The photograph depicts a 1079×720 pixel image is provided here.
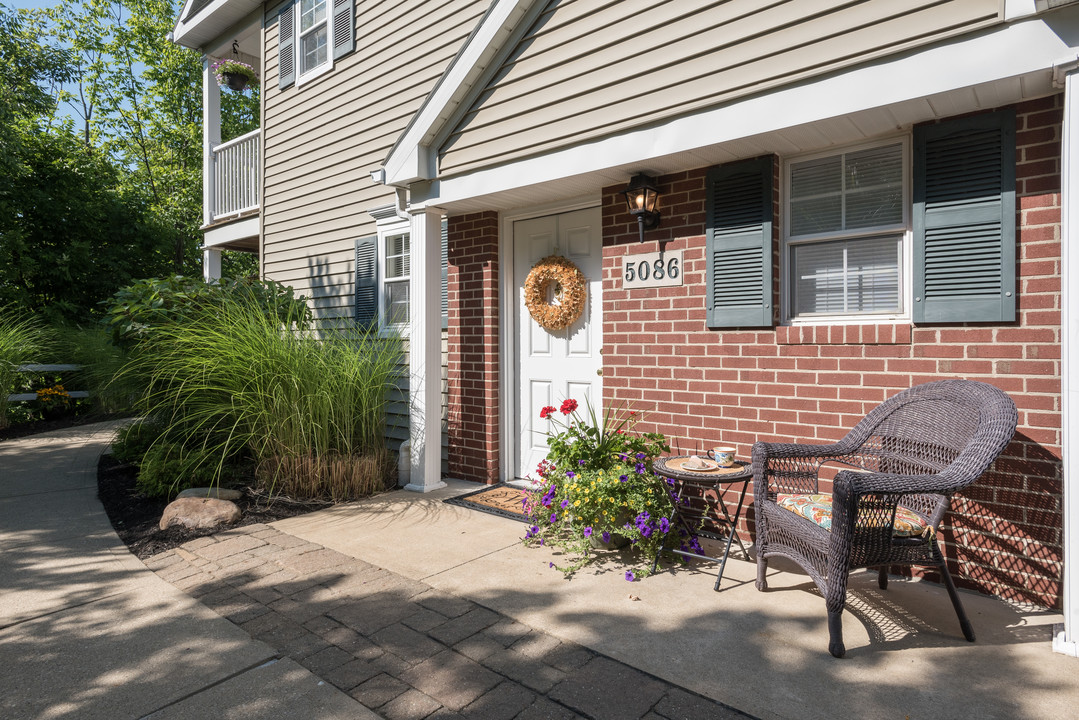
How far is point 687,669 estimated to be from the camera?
89.7 inches

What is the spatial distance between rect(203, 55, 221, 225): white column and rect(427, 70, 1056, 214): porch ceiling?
545cm

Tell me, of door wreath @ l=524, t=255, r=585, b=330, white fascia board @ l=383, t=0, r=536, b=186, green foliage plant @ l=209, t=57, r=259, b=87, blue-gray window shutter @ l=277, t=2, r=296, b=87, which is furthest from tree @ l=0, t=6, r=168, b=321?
door wreath @ l=524, t=255, r=585, b=330

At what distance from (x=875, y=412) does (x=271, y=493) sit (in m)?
3.94

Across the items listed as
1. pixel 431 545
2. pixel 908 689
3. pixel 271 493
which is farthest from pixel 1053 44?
pixel 271 493

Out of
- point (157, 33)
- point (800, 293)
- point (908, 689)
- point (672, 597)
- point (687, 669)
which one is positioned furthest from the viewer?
point (157, 33)

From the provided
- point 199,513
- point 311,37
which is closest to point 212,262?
point 311,37

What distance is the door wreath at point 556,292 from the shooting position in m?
4.61

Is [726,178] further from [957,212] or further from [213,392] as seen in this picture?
[213,392]

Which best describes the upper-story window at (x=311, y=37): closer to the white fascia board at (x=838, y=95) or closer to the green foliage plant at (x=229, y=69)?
the green foliage plant at (x=229, y=69)

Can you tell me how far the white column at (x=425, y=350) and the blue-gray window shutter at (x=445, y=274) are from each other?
0.32 meters

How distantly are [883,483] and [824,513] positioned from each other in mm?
423

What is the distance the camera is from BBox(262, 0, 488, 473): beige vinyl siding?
5621 millimetres

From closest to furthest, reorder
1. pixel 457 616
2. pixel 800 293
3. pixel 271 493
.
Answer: pixel 457 616 < pixel 800 293 < pixel 271 493

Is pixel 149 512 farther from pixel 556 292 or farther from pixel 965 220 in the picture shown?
pixel 965 220
